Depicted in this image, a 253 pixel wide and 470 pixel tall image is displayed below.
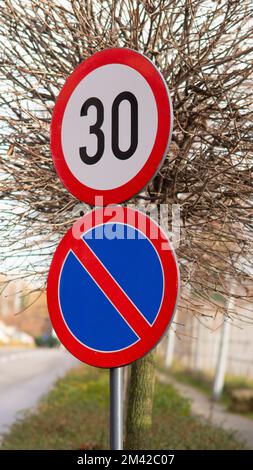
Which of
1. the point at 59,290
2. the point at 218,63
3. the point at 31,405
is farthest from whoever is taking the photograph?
the point at 31,405

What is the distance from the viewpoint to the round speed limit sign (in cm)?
250

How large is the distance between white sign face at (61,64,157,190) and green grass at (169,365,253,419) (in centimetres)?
1259

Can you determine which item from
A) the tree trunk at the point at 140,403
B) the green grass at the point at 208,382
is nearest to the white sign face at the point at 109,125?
the tree trunk at the point at 140,403

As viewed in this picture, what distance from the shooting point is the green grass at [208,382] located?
17619mm

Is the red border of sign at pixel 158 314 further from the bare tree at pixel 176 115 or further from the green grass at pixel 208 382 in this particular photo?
the green grass at pixel 208 382

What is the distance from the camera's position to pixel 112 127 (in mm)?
2605

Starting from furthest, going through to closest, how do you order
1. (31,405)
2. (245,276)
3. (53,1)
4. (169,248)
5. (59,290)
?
(31,405), (245,276), (53,1), (59,290), (169,248)

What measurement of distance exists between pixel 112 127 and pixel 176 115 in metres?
2.35

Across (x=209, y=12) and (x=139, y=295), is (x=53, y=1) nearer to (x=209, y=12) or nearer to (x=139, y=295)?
(x=209, y=12)

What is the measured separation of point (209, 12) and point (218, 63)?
45 centimetres

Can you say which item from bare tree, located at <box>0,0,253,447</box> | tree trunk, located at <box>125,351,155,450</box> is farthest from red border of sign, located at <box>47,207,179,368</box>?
tree trunk, located at <box>125,351,155,450</box>

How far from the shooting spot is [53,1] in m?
5.01

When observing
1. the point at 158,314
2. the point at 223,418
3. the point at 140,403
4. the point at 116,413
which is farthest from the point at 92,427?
the point at 158,314

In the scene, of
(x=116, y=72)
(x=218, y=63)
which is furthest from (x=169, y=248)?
(x=218, y=63)
